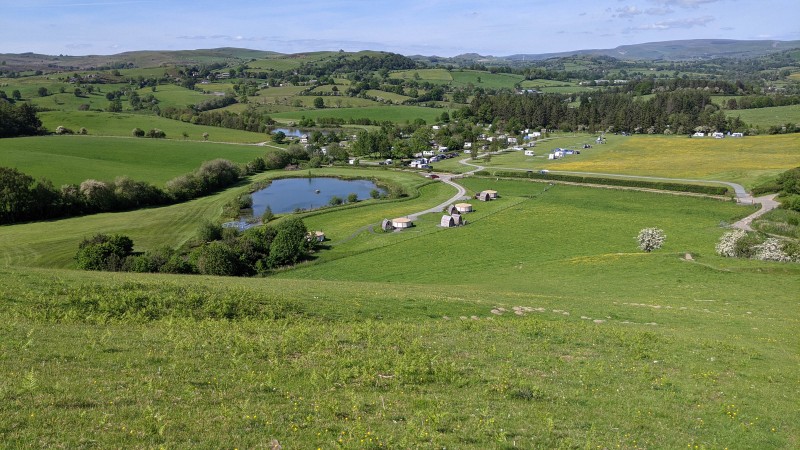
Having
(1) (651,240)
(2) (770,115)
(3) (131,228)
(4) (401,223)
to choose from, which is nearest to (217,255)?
(4) (401,223)

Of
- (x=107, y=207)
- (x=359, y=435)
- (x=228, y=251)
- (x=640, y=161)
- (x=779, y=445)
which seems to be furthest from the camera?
(x=640, y=161)

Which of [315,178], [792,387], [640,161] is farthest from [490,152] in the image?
[792,387]

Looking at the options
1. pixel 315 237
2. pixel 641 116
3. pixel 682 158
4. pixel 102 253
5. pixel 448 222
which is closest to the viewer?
pixel 102 253

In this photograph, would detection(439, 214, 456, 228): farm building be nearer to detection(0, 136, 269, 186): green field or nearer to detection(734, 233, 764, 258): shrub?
detection(734, 233, 764, 258): shrub

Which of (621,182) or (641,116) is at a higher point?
(641,116)

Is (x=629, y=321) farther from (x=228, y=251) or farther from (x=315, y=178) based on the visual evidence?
(x=315, y=178)

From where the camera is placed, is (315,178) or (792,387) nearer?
(792,387)

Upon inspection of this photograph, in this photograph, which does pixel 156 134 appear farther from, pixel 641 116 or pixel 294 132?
pixel 641 116
